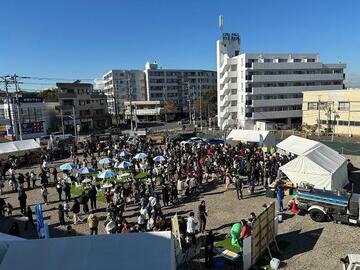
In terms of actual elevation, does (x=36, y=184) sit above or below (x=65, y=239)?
below

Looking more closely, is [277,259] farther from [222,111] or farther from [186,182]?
[222,111]

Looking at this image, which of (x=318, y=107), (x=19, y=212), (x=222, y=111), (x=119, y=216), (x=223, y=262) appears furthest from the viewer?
(x=222, y=111)

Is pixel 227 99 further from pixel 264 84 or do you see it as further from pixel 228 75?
pixel 264 84

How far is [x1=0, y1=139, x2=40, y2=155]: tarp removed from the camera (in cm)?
3356

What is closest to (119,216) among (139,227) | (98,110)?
(139,227)

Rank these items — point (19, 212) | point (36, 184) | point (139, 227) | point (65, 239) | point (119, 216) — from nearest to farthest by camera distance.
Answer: point (65, 239) < point (139, 227) < point (119, 216) < point (19, 212) < point (36, 184)

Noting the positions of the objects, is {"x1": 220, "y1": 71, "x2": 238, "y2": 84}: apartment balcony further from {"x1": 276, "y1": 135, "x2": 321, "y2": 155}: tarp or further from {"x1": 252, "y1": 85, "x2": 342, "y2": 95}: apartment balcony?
{"x1": 276, "y1": 135, "x2": 321, "y2": 155}: tarp

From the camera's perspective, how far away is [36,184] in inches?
1050

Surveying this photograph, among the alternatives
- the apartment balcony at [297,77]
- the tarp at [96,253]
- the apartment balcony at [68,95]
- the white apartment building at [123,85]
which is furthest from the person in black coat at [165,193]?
the white apartment building at [123,85]

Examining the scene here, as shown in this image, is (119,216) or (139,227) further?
(119,216)

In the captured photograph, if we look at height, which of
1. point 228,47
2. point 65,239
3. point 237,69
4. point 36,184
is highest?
point 228,47

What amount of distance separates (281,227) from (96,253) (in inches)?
403

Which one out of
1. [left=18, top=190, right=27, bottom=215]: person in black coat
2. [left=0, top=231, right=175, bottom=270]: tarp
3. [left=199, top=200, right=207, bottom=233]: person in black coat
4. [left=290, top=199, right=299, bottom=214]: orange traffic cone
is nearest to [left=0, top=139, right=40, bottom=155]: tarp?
[left=18, top=190, right=27, bottom=215]: person in black coat

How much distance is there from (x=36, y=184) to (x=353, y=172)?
2591cm
